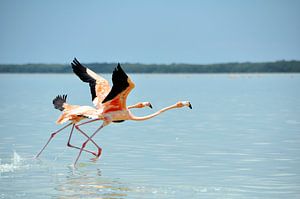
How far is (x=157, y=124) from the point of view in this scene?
2284 cm

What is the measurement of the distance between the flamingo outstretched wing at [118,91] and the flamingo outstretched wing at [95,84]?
35cm

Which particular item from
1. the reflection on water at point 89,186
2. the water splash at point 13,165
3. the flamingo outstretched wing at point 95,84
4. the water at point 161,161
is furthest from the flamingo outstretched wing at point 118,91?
the water splash at point 13,165

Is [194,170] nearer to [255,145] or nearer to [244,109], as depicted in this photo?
[255,145]

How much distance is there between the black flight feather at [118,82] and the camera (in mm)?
13953

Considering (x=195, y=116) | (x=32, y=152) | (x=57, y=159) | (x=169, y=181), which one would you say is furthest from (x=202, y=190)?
(x=195, y=116)

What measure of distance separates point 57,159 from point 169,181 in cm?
344

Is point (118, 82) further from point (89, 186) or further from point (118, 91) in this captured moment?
point (89, 186)

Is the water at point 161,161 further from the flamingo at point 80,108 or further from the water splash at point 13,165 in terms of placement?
the flamingo at point 80,108

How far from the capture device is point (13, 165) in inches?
549

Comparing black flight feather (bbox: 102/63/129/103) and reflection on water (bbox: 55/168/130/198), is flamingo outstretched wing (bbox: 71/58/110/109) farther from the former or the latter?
reflection on water (bbox: 55/168/130/198)

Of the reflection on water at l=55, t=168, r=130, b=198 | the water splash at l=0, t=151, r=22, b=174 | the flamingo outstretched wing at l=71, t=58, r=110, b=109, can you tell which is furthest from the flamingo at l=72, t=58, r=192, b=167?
the reflection on water at l=55, t=168, r=130, b=198

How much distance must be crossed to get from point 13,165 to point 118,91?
2563mm

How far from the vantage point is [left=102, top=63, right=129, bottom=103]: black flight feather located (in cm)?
1395

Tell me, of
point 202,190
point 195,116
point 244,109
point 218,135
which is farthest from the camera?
point 244,109
